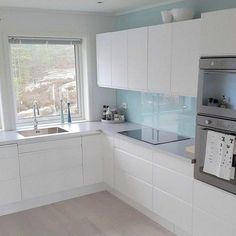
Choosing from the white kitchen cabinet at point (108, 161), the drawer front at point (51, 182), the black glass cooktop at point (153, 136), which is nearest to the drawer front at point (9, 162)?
the drawer front at point (51, 182)

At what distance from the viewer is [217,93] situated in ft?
7.77

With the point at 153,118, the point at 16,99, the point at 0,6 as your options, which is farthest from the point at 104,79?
the point at 0,6

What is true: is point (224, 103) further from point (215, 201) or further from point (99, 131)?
point (99, 131)

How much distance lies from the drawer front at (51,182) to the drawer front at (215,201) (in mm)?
1618

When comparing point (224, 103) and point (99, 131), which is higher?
point (224, 103)

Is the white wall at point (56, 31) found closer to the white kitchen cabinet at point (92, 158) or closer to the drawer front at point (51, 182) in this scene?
the white kitchen cabinet at point (92, 158)

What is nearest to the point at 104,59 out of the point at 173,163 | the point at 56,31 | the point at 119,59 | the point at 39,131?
the point at 119,59

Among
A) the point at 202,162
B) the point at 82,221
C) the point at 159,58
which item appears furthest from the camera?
the point at 82,221

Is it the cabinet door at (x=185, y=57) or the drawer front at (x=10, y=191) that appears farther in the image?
the drawer front at (x=10, y=191)

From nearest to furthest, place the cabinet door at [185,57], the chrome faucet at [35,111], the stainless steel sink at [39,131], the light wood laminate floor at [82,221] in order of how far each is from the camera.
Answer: the cabinet door at [185,57] → the light wood laminate floor at [82,221] → the stainless steel sink at [39,131] → the chrome faucet at [35,111]

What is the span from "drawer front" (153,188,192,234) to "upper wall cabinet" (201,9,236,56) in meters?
1.34

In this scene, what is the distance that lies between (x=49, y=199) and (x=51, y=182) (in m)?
0.25

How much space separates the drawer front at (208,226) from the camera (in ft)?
7.82

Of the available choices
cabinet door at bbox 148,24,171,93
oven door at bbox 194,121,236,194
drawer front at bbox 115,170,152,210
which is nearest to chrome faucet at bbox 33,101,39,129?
drawer front at bbox 115,170,152,210
